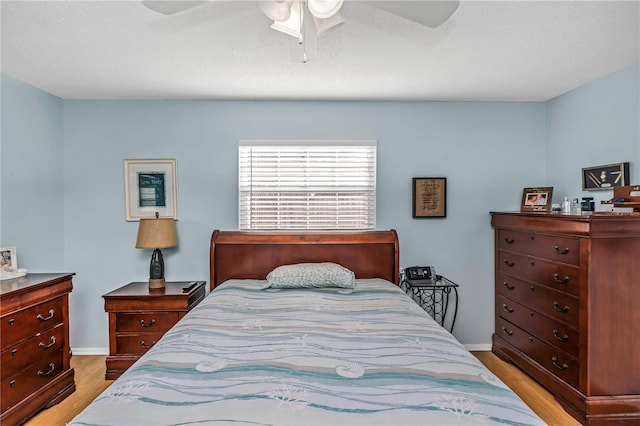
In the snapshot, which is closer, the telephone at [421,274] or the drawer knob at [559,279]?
the drawer knob at [559,279]

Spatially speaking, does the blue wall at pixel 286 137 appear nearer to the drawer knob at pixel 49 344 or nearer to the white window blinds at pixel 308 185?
the white window blinds at pixel 308 185

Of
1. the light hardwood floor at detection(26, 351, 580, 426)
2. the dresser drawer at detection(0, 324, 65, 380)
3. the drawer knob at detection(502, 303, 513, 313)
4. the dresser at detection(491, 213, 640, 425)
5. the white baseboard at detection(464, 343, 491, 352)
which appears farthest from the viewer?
the white baseboard at detection(464, 343, 491, 352)

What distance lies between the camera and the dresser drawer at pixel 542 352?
262 centimetres

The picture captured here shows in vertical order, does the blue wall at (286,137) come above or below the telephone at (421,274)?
above

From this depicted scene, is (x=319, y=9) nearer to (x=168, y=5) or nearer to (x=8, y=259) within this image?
(x=168, y=5)

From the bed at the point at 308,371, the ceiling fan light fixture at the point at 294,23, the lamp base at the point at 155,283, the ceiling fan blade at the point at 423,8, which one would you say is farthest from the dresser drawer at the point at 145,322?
the ceiling fan blade at the point at 423,8

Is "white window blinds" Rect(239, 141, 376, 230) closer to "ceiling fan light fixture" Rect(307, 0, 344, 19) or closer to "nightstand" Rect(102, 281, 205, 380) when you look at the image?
"nightstand" Rect(102, 281, 205, 380)

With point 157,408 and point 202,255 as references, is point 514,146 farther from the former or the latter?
point 157,408

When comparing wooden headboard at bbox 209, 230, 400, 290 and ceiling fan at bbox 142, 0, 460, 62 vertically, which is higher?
ceiling fan at bbox 142, 0, 460, 62

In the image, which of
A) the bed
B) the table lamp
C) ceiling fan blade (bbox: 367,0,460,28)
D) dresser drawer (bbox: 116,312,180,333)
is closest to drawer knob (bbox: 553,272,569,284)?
the bed

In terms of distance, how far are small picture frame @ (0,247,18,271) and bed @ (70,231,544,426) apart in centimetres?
154

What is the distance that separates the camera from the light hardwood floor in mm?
2547

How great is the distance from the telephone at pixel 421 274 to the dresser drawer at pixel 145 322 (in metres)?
2.08

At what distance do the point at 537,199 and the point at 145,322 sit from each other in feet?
11.6
